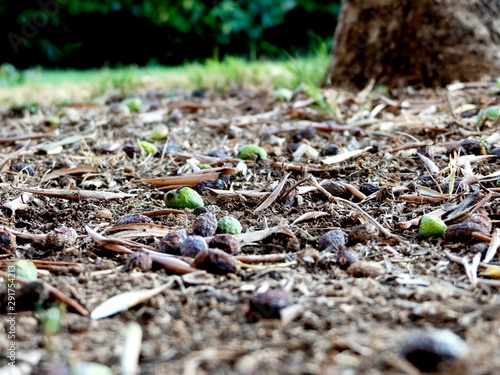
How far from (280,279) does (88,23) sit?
8.33m

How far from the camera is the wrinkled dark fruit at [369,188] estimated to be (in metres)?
1.73

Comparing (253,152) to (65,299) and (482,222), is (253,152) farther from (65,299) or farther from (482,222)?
(65,299)

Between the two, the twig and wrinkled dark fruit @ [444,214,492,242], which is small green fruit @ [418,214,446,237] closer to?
wrinkled dark fruit @ [444,214,492,242]

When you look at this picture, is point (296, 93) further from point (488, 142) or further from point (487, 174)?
point (487, 174)

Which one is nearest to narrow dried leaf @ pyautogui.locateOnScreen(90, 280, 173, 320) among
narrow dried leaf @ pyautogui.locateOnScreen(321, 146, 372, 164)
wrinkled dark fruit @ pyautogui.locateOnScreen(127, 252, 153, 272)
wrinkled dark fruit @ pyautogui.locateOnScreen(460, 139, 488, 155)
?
wrinkled dark fruit @ pyautogui.locateOnScreen(127, 252, 153, 272)

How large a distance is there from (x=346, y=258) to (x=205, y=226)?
1.32 feet

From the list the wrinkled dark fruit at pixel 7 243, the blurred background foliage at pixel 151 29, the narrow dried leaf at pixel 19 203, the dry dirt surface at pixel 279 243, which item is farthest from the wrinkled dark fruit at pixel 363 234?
the blurred background foliage at pixel 151 29

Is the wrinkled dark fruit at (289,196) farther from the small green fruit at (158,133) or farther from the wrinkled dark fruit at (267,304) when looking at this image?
the small green fruit at (158,133)

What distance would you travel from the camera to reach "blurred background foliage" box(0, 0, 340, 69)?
8.21m

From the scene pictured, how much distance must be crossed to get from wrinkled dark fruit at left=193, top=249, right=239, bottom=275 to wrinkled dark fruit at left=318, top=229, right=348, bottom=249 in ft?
0.87

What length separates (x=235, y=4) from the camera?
8383 mm

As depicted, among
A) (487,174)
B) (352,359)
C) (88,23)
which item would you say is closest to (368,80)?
(487,174)
